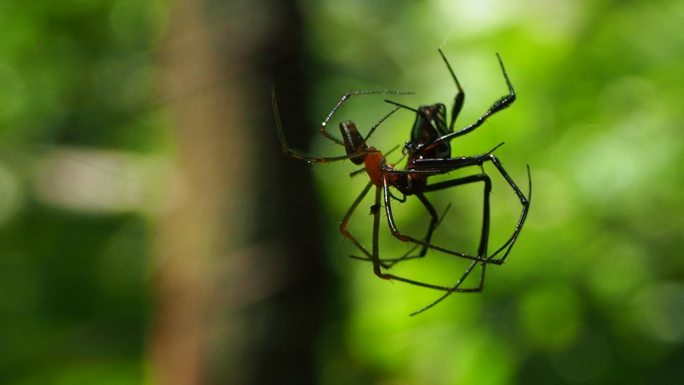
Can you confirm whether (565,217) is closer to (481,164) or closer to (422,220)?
A: (422,220)

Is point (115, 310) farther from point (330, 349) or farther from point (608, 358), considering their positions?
point (608, 358)

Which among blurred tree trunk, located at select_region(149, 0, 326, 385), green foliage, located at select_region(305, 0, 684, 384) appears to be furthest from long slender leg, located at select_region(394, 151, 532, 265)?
blurred tree trunk, located at select_region(149, 0, 326, 385)

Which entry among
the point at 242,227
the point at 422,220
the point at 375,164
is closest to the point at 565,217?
the point at 422,220

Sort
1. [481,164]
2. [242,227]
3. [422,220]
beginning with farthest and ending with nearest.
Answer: [422,220], [242,227], [481,164]

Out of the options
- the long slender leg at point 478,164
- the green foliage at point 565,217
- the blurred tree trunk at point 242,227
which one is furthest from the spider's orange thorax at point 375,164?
the blurred tree trunk at point 242,227

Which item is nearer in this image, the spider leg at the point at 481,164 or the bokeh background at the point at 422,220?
the spider leg at the point at 481,164

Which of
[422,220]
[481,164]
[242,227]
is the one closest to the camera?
[481,164]

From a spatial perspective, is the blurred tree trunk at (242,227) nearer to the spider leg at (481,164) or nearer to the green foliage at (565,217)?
the green foliage at (565,217)

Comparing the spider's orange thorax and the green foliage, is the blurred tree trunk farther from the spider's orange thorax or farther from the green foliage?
the spider's orange thorax
